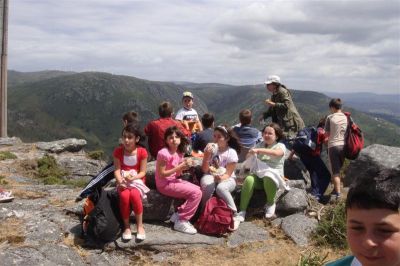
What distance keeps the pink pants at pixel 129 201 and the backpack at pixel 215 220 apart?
4.34ft

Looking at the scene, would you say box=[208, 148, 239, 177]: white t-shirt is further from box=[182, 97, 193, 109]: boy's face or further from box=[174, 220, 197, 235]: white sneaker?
box=[182, 97, 193, 109]: boy's face

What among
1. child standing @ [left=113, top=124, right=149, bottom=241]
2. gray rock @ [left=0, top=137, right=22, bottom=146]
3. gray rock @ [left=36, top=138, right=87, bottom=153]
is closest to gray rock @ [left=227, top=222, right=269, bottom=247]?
child standing @ [left=113, top=124, right=149, bottom=241]

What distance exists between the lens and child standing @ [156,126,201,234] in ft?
28.2

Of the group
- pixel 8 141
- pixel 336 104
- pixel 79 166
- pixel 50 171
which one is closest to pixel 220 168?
pixel 336 104

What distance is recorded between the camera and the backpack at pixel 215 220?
28.6ft

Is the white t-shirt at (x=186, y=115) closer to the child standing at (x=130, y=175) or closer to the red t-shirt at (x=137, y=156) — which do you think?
the child standing at (x=130, y=175)

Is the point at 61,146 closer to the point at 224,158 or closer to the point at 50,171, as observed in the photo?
the point at 50,171

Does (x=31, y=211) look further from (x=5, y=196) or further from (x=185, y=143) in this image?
(x=185, y=143)

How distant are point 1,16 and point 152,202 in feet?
44.3

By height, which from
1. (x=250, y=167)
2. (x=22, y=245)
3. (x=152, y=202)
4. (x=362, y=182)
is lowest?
(x=22, y=245)

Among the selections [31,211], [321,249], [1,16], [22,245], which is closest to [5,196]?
[31,211]

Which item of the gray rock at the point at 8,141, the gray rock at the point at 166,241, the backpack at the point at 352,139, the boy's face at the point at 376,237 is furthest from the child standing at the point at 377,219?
the gray rock at the point at 8,141

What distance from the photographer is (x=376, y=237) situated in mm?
1655

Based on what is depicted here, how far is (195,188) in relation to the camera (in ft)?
29.0
